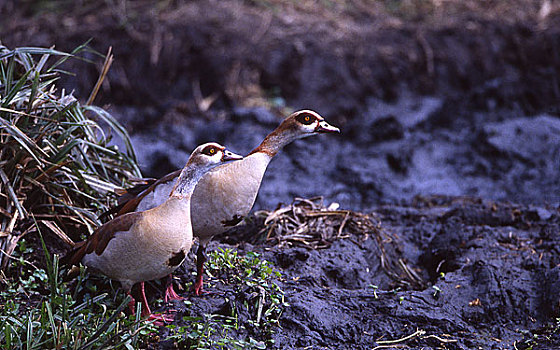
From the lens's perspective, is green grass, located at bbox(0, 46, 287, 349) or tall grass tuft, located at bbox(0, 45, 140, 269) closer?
green grass, located at bbox(0, 46, 287, 349)

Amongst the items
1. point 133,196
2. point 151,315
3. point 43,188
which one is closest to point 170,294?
point 151,315

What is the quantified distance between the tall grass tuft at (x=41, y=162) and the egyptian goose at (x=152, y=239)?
30.6 inches

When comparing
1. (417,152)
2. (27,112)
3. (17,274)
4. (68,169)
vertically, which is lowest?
(417,152)

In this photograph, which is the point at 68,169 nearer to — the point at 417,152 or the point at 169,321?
the point at 169,321

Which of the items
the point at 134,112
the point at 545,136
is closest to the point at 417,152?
the point at 545,136

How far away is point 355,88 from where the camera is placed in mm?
8680

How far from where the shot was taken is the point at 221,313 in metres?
3.51

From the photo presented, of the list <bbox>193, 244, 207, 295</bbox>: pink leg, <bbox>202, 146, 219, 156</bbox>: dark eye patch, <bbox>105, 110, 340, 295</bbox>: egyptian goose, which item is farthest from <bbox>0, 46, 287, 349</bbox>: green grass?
<bbox>202, 146, 219, 156</bbox>: dark eye patch

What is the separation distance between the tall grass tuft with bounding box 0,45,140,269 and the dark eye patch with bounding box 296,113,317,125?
56.9 inches

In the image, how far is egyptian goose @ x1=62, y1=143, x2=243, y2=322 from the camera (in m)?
3.25

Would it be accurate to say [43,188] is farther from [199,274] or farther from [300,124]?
[300,124]

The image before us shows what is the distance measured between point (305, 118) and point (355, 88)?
4796 mm

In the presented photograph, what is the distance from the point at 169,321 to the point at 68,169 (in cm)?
151

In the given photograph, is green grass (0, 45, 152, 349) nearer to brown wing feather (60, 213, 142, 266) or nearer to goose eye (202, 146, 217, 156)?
brown wing feather (60, 213, 142, 266)
